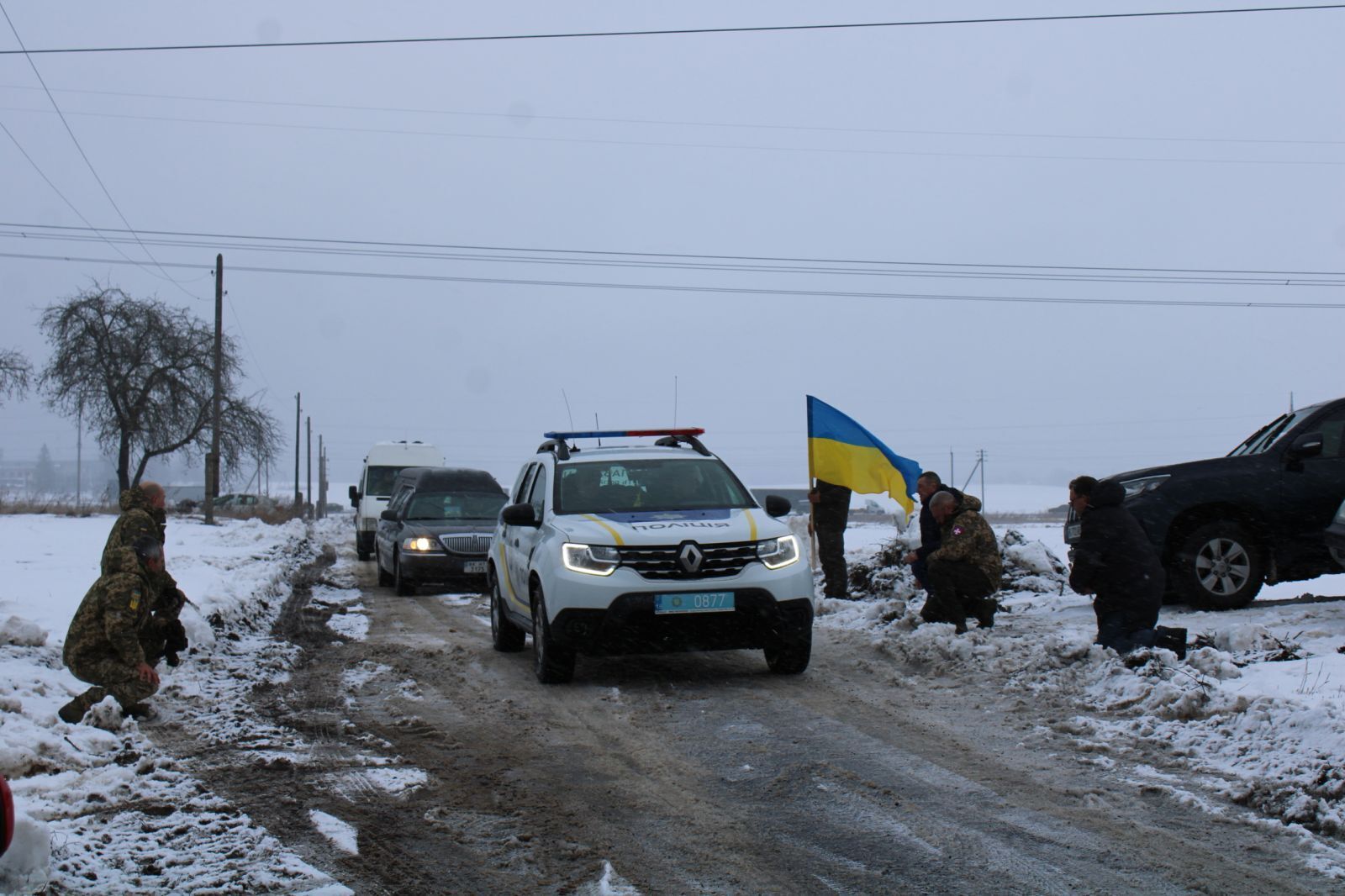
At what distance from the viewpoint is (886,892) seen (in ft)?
12.8

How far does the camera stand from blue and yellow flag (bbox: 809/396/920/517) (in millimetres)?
13766

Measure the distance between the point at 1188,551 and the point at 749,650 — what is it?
4220 millimetres

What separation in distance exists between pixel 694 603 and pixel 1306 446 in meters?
6.35

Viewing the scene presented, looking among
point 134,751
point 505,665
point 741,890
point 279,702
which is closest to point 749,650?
point 505,665

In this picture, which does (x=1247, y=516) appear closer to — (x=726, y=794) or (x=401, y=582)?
(x=726, y=794)

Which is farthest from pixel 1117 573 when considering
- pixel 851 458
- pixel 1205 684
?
pixel 851 458

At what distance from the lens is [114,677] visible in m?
6.71

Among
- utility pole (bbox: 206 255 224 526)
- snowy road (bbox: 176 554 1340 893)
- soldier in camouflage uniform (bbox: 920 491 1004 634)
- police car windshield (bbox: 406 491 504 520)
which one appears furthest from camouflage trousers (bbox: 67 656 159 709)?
utility pole (bbox: 206 255 224 526)

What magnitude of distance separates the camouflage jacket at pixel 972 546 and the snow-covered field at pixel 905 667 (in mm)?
596

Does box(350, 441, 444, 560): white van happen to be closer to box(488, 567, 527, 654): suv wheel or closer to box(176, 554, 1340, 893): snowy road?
box(488, 567, 527, 654): suv wheel

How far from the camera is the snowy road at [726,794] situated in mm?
4137

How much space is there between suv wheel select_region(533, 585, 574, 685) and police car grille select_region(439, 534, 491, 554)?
7.97 metres

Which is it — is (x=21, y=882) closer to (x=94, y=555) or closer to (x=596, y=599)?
(x=596, y=599)

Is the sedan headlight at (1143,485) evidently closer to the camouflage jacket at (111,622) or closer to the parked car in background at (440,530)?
the parked car in background at (440,530)
